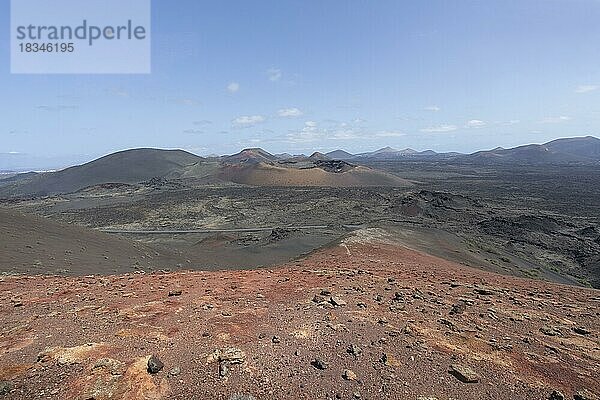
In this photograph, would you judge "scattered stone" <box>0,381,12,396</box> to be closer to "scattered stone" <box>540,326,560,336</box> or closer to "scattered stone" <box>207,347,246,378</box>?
"scattered stone" <box>207,347,246,378</box>

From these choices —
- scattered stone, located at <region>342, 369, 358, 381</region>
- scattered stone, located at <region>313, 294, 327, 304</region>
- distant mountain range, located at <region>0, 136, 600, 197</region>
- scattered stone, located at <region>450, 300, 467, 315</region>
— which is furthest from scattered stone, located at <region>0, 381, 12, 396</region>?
distant mountain range, located at <region>0, 136, 600, 197</region>

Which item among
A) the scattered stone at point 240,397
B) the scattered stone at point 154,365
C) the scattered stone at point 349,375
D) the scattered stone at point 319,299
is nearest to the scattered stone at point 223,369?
the scattered stone at point 240,397

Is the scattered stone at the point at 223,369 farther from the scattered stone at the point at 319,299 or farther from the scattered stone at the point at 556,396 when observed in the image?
the scattered stone at the point at 556,396

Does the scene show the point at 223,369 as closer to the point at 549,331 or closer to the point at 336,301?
the point at 336,301

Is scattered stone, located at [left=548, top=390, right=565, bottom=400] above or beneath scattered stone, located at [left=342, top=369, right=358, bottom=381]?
beneath

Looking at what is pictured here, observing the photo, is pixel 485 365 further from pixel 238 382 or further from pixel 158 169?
pixel 158 169

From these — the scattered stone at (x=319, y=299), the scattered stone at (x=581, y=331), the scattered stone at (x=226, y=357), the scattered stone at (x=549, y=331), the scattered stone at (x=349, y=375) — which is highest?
the scattered stone at (x=226, y=357)

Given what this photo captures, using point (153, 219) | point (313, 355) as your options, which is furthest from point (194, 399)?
point (153, 219)
